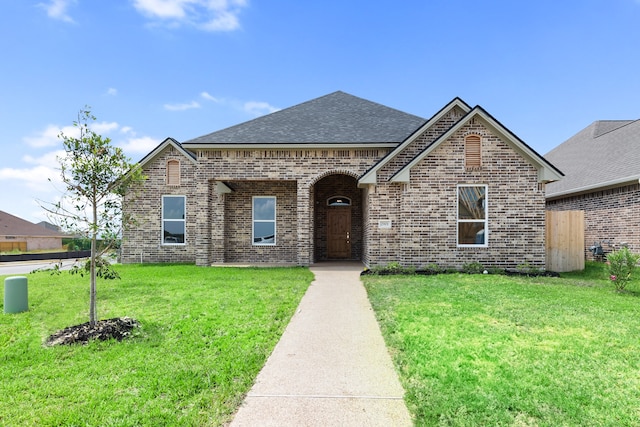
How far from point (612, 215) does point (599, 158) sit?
4.45 metres

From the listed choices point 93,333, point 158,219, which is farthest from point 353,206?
point 93,333

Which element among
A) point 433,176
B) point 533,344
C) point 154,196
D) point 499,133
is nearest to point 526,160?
point 499,133

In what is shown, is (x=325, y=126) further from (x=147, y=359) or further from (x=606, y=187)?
(x=147, y=359)

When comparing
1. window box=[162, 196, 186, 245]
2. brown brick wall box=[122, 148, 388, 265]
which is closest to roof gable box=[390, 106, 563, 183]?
brown brick wall box=[122, 148, 388, 265]

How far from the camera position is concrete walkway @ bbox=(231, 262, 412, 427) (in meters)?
3.41

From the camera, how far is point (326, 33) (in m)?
14.8

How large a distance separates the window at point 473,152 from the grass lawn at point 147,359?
719cm

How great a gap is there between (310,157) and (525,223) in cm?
784

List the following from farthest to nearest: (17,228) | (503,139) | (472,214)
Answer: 1. (17,228)
2. (472,214)
3. (503,139)

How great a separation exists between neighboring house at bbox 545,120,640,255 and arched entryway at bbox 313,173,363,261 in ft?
31.6

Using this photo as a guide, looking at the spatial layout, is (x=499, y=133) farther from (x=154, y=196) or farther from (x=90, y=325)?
(x=154, y=196)

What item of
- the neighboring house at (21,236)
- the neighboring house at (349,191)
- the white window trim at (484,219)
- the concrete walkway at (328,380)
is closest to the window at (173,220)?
the neighboring house at (349,191)

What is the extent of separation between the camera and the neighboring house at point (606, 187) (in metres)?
13.6

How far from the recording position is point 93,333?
566cm
